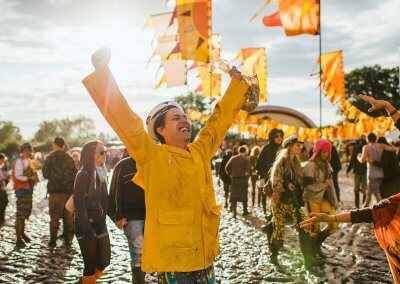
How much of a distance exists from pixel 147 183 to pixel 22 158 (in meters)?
7.31

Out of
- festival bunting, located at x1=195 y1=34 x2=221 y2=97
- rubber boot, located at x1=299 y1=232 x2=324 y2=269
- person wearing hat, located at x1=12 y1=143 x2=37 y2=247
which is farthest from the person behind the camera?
festival bunting, located at x1=195 y1=34 x2=221 y2=97

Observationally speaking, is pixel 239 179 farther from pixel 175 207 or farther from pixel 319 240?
pixel 175 207

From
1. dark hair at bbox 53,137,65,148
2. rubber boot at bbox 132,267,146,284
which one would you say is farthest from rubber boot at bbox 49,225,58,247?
→ rubber boot at bbox 132,267,146,284

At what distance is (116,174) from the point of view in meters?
4.96

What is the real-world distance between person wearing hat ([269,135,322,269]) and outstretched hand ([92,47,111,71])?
4.52 meters

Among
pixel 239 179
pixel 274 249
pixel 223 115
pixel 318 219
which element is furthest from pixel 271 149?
pixel 223 115

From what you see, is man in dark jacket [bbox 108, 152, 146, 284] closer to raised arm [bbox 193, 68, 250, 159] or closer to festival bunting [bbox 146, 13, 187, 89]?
raised arm [bbox 193, 68, 250, 159]

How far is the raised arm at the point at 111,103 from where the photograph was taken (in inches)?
83.9

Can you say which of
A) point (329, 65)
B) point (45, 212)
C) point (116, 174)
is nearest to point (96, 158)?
point (116, 174)

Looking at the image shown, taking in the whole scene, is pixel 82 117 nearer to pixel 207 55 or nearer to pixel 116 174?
pixel 207 55

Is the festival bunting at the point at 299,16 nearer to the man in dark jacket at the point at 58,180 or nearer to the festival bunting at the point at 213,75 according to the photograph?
the man in dark jacket at the point at 58,180

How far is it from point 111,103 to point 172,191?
2.07ft

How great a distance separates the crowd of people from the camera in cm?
244

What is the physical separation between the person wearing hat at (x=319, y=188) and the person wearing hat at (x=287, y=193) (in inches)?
7.5
